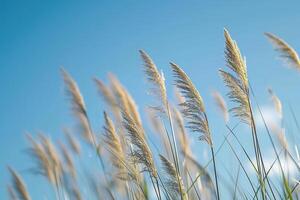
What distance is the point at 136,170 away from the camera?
3604mm

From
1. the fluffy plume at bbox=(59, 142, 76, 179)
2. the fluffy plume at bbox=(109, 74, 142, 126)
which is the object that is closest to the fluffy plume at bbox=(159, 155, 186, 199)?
the fluffy plume at bbox=(109, 74, 142, 126)

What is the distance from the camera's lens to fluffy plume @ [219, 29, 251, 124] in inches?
140

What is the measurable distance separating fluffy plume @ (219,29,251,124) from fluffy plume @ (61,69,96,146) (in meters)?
2.08

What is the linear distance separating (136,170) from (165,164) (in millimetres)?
461

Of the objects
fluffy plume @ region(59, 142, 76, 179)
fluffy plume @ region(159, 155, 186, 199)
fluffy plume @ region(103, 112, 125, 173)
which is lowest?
fluffy plume @ region(159, 155, 186, 199)

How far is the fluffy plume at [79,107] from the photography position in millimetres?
5273

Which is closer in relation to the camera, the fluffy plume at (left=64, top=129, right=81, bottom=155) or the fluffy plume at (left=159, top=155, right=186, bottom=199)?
the fluffy plume at (left=159, top=155, right=186, bottom=199)

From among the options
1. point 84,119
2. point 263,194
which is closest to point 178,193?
A: point 263,194

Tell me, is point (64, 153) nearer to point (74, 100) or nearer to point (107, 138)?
point (74, 100)

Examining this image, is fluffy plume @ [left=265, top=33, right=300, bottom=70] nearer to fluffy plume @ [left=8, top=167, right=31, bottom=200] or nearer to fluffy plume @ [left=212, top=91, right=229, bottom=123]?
fluffy plume @ [left=212, top=91, right=229, bottom=123]

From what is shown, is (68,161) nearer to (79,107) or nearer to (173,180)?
(79,107)

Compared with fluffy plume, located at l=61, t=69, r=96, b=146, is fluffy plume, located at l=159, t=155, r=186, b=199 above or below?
below

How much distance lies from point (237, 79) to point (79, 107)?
2.19m

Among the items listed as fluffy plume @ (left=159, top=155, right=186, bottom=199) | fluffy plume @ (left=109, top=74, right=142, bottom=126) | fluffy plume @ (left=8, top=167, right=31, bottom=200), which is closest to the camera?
fluffy plume @ (left=159, top=155, right=186, bottom=199)
